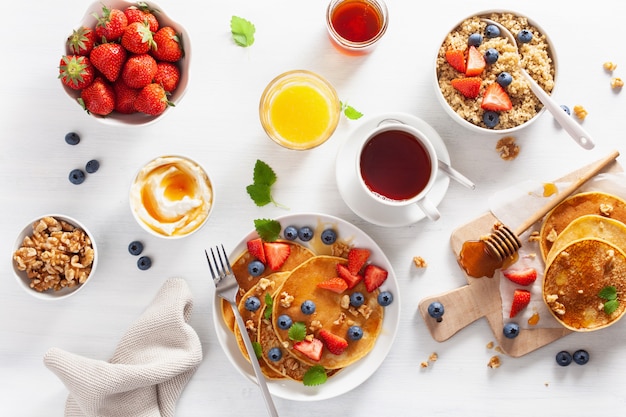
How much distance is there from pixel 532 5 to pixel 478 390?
54.5 inches

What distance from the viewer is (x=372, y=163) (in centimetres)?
177

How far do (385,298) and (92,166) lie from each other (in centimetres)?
110

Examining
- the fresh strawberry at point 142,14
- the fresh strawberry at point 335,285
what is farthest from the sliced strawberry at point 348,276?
the fresh strawberry at point 142,14

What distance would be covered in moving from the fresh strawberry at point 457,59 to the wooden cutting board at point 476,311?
52cm

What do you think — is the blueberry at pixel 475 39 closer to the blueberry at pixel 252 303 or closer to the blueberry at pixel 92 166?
the blueberry at pixel 252 303

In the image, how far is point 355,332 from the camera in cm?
184

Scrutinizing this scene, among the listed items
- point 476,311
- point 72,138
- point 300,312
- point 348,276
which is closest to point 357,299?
point 348,276

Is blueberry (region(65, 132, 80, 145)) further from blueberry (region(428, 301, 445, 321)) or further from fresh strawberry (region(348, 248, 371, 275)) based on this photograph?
blueberry (region(428, 301, 445, 321))

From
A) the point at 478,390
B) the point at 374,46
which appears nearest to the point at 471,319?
the point at 478,390

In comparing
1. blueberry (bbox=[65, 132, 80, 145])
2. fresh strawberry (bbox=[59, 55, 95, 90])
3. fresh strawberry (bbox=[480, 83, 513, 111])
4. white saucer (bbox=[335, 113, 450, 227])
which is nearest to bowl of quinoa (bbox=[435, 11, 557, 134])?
fresh strawberry (bbox=[480, 83, 513, 111])

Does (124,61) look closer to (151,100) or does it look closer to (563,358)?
(151,100)

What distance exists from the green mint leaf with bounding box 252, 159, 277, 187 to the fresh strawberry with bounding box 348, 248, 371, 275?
380 millimetres

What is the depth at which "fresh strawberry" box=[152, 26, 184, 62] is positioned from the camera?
1.71 meters

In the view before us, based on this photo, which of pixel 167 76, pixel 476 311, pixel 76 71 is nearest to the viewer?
pixel 76 71
